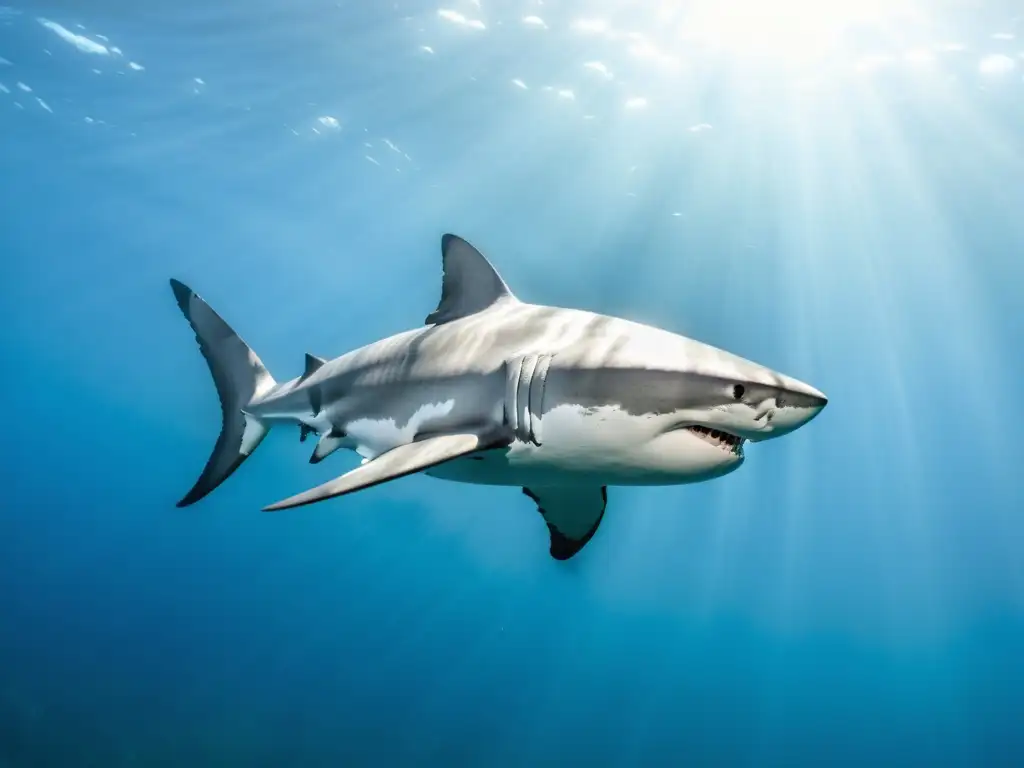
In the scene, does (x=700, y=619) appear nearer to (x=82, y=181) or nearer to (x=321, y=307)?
(x=321, y=307)

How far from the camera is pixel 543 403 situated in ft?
8.84

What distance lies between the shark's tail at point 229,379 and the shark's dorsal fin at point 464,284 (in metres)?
2.32

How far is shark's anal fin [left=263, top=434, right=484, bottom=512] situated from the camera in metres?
2.22

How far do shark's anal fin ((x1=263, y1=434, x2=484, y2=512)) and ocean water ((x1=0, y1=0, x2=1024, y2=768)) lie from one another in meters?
13.1

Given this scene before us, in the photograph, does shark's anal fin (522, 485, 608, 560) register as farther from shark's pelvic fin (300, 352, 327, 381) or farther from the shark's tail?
the shark's tail

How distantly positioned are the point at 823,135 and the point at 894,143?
2143 millimetres

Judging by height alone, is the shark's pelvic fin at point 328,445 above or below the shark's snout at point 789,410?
below

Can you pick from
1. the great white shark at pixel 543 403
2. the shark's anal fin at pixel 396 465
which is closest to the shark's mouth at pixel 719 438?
the great white shark at pixel 543 403

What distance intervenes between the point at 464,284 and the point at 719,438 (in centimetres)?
231

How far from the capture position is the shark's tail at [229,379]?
17.6 ft

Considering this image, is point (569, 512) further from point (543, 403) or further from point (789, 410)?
point (789, 410)

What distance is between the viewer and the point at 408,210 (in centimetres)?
2844

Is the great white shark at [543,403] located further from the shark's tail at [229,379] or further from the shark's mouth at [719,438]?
the shark's tail at [229,379]

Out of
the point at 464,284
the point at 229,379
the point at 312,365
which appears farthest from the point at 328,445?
the point at 229,379
